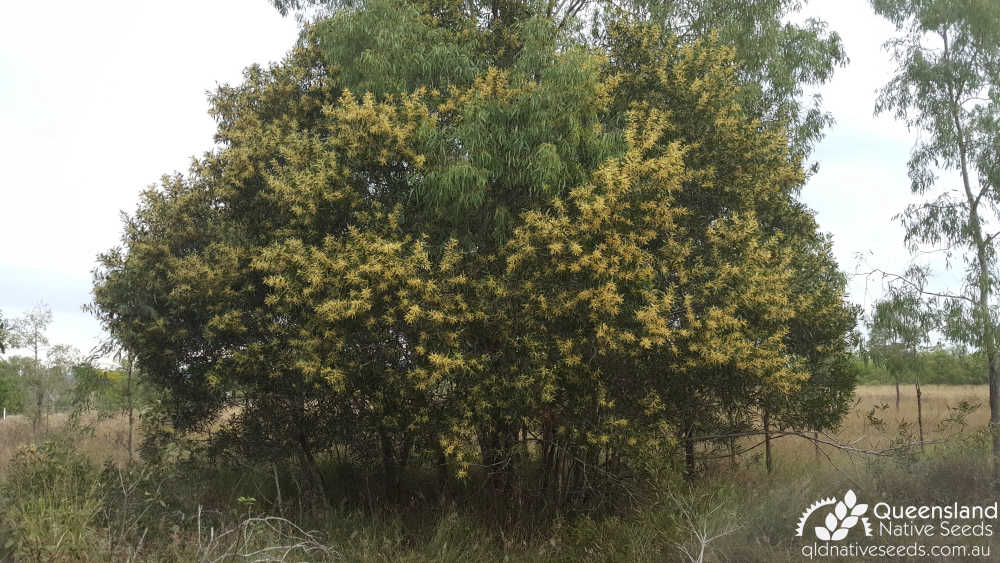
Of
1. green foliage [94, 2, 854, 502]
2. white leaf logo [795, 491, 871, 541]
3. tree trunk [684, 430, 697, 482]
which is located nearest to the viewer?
white leaf logo [795, 491, 871, 541]

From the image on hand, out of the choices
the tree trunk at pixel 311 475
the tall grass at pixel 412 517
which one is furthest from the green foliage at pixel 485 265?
the tall grass at pixel 412 517

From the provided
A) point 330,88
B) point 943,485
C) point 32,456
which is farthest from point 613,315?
point 32,456

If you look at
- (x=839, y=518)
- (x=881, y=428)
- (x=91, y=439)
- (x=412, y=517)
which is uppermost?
(x=881, y=428)

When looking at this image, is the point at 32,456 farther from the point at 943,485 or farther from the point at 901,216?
the point at 901,216

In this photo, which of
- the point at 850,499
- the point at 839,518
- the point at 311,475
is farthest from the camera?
the point at 311,475

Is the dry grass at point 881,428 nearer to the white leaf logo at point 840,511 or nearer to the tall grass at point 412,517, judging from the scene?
the tall grass at point 412,517

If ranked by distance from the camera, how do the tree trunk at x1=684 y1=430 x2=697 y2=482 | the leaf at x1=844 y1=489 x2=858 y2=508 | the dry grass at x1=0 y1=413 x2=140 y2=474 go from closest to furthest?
the leaf at x1=844 y1=489 x2=858 y2=508 < the tree trunk at x1=684 y1=430 x2=697 y2=482 < the dry grass at x1=0 y1=413 x2=140 y2=474

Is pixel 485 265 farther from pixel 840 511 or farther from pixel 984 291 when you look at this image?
pixel 984 291

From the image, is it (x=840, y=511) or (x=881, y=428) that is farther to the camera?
(x=881, y=428)

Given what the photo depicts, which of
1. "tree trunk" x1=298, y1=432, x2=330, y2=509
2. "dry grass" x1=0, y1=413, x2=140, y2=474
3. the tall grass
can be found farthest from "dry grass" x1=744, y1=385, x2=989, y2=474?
"dry grass" x1=0, y1=413, x2=140, y2=474

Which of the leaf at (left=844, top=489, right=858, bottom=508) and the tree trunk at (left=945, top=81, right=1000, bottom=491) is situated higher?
the tree trunk at (left=945, top=81, right=1000, bottom=491)

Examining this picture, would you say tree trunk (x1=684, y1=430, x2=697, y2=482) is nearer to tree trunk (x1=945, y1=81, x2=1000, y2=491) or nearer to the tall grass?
the tall grass

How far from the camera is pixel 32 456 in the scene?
8.03m

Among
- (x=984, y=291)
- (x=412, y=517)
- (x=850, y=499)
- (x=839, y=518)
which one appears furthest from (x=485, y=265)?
(x=984, y=291)
